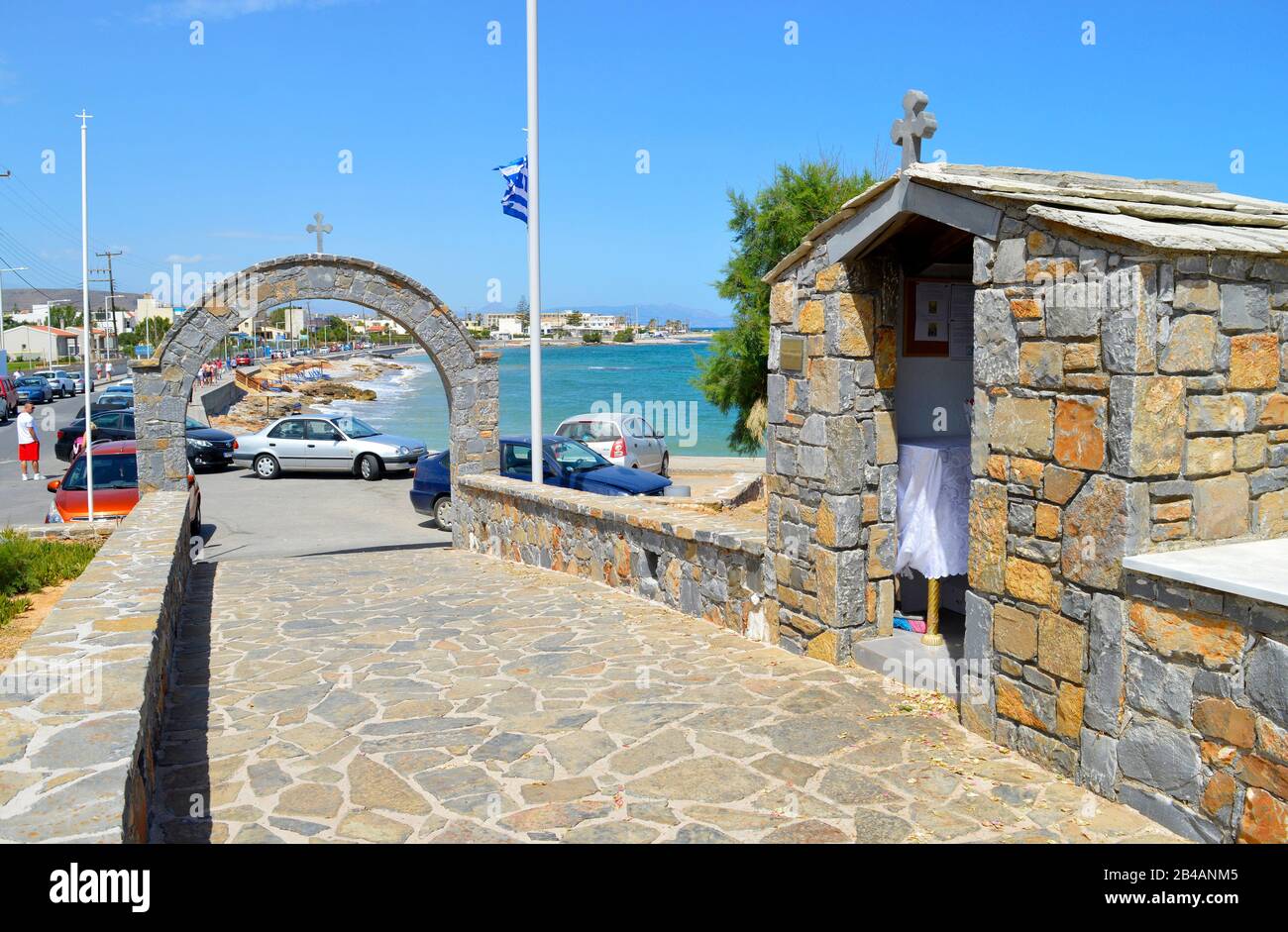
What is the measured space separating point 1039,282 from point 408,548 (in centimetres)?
975

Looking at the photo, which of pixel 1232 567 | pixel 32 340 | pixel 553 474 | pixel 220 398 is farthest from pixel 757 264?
pixel 32 340

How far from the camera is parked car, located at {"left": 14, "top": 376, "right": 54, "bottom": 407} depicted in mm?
40406

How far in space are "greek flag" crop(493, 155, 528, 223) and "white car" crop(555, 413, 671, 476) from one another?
20.0ft

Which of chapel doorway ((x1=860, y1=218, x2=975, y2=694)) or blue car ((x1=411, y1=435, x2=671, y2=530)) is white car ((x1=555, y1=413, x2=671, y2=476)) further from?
chapel doorway ((x1=860, y1=218, x2=975, y2=694))

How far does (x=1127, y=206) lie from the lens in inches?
175

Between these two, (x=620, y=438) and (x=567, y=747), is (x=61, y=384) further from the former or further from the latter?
(x=567, y=747)

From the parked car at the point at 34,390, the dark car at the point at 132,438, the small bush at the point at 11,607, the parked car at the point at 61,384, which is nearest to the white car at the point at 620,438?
the dark car at the point at 132,438

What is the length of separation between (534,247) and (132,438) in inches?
620

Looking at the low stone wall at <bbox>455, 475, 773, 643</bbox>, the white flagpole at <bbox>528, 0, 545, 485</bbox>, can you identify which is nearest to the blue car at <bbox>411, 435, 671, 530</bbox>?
the white flagpole at <bbox>528, 0, 545, 485</bbox>

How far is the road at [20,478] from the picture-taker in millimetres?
17475

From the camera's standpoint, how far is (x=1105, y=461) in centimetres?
421
